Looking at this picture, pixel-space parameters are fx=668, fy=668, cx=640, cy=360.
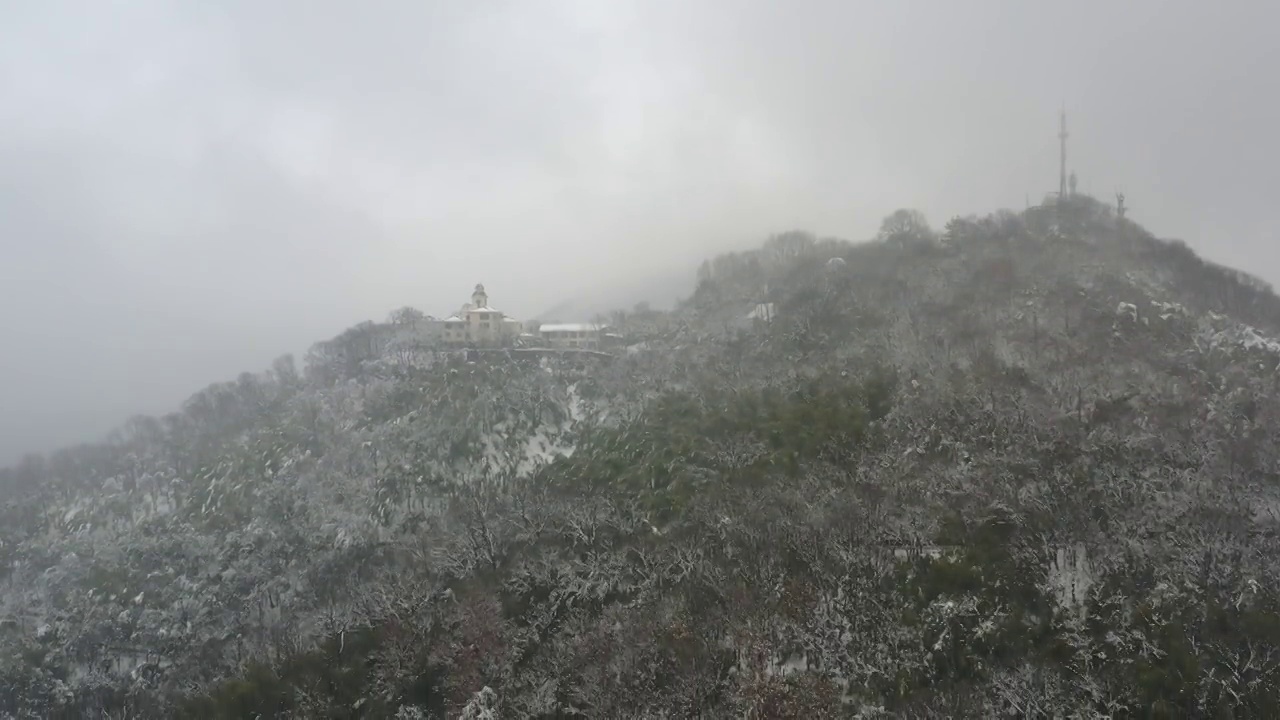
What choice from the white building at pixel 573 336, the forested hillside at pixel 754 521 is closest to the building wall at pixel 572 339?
the white building at pixel 573 336

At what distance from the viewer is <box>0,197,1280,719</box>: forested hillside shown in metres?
41.5

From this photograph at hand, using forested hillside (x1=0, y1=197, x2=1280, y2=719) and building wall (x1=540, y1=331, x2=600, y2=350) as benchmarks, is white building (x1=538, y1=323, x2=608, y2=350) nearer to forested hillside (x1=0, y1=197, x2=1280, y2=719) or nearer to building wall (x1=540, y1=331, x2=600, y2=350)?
building wall (x1=540, y1=331, x2=600, y2=350)

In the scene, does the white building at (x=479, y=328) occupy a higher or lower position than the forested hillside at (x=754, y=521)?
higher

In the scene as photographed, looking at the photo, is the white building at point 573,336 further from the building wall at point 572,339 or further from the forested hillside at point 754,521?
the forested hillside at point 754,521

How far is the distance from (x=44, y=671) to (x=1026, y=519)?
315 feet

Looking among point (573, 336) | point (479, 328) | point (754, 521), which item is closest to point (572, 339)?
point (573, 336)

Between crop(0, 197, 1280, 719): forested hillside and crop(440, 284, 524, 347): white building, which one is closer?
crop(0, 197, 1280, 719): forested hillside

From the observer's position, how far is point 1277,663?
35.0 metres

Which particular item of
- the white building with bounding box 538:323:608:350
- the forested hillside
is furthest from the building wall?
the forested hillside

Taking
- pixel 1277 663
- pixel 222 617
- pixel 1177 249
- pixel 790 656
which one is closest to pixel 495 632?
pixel 790 656

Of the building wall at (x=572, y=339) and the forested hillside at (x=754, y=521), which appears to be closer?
the forested hillside at (x=754, y=521)

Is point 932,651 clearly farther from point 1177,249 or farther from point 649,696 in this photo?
point 1177,249

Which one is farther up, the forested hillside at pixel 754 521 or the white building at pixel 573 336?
the white building at pixel 573 336

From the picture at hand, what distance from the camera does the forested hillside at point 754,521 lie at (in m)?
41.5
